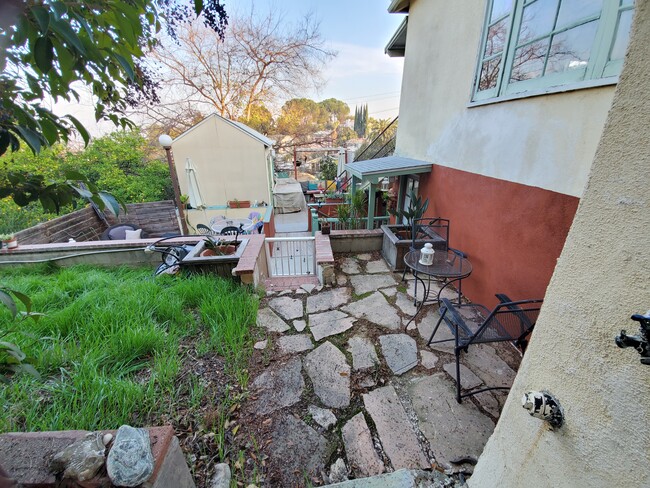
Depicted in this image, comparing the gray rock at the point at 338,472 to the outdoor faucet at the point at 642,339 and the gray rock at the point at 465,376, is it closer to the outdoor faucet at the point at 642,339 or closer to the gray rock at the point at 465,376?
the gray rock at the point at 465,376

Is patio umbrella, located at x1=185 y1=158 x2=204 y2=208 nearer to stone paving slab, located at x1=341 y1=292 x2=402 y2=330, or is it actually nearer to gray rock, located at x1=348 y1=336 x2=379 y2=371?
stone paving slab, located at x1=341 y1=292 x2=402 y2=330

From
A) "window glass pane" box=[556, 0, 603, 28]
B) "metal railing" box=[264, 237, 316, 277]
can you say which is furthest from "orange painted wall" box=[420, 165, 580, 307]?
"metal railing" box=[264, 237, 316, 277]

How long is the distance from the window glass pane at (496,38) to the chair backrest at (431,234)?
2.19m

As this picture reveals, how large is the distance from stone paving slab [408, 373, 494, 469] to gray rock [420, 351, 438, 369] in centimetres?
15

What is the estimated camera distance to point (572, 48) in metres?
2.29

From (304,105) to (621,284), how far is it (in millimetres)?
24535

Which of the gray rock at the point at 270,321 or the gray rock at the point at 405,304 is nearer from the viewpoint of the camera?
the gray rock at the point at 270,321

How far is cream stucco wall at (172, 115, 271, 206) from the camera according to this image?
32.8ft

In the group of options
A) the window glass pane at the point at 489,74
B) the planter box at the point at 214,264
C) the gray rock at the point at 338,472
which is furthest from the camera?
the planter box at the point at 214,264

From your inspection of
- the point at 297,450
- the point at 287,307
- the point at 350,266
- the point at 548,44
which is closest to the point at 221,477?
the point at 297,450

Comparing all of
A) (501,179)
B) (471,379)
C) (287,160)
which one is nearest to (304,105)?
(287,160)

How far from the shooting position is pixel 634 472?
71 cm

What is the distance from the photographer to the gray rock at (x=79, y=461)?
38.4 inches

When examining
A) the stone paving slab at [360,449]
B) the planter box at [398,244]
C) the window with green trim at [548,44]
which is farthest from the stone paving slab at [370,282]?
the window with green trim at [548,44]
